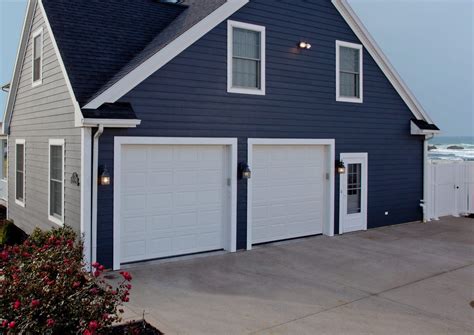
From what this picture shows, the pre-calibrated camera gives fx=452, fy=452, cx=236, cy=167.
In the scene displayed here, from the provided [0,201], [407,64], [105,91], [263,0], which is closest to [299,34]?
[263,0]

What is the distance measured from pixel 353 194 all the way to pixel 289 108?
3.05m

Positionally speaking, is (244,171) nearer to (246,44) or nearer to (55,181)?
(246,44)

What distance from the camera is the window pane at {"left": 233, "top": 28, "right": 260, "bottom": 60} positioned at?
9.05m

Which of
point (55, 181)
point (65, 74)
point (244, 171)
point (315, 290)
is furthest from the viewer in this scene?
point (55, 181)

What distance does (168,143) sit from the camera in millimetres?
8125

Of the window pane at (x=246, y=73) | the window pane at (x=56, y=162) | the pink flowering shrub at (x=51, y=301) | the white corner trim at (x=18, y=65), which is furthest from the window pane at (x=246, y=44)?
the pink flowering shrub at (x=51, y=301)

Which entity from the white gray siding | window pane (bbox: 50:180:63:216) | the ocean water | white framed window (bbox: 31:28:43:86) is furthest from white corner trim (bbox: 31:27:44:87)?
the ocean water

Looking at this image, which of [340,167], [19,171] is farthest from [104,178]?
[19,171]

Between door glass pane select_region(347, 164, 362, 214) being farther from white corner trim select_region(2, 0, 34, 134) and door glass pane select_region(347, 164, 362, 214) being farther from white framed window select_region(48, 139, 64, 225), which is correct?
white corner trim select_region(2, 0, 34, 134)

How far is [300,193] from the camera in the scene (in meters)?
10.3

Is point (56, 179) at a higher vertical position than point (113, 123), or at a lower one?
lower

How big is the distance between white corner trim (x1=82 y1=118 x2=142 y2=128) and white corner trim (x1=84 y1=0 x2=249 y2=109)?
1.03 feet

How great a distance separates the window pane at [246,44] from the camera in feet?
29.7

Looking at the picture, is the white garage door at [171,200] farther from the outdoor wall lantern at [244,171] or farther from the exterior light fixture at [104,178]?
the exterior light fixture at [104,178]
